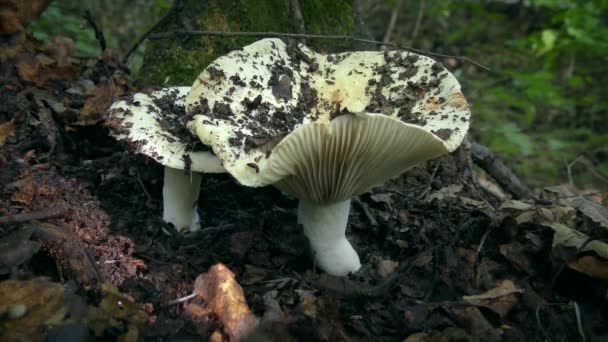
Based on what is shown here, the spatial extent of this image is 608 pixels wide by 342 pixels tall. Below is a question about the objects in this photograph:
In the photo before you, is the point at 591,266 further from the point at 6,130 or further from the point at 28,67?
the point at 28,67

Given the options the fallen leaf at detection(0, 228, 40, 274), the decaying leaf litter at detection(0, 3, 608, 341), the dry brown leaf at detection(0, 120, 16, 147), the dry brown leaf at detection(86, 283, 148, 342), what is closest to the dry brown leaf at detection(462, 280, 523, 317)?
the decaying leaf litter at detection(0, 3, 608, 341)

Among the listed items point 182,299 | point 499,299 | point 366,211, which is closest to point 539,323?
point 499,299

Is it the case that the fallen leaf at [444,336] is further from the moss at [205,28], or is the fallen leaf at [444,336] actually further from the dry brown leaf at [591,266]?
the moss at [205,28]

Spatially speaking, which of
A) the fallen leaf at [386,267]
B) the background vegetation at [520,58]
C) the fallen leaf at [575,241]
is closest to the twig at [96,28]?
the background vegetation at [520,58]

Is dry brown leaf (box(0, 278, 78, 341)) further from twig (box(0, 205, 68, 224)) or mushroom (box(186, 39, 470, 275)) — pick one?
mushroom (box(186, 39, 470, 275))

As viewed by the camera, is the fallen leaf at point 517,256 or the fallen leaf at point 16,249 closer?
the fallen leaf at point 16,249

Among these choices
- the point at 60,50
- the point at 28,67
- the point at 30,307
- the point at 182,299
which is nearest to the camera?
the point at 30,307

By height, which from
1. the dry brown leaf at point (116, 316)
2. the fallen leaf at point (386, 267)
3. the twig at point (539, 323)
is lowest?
the dry brown leaf at point (116, 316)
